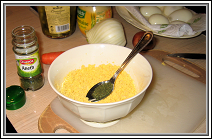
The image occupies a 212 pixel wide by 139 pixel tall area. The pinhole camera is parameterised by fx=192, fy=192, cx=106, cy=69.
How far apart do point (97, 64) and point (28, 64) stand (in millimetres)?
322

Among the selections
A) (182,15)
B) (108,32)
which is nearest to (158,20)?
(182,15)

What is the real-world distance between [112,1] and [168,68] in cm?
49

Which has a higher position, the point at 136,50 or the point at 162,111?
the point at 136,50

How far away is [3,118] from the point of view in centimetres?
82

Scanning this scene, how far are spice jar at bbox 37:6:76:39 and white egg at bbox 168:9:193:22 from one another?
75 centimetres

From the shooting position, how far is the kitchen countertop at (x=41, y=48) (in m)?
0.84

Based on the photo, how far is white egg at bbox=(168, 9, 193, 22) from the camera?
1.42 m

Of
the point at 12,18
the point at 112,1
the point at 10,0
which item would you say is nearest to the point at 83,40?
the point at 112,1

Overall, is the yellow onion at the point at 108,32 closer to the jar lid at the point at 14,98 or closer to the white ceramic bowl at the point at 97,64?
the white ceramic bowl at the point at 97,64

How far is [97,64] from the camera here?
0.97 meters

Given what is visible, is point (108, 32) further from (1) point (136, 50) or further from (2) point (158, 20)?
(2) point (158, 20)

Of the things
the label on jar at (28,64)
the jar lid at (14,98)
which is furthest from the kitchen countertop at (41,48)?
the label on jar at (28,64)

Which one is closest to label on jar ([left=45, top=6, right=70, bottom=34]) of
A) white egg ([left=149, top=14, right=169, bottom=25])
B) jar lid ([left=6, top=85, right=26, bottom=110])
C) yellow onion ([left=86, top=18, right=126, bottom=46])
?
yellow onion ([left=86, top=18, right=126, bottom=46])

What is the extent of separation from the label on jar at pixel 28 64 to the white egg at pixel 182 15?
106 cm
